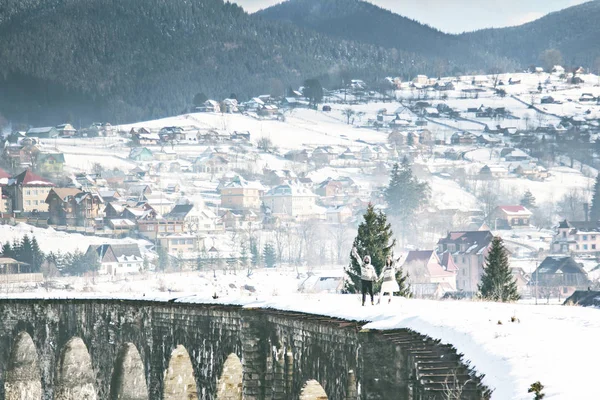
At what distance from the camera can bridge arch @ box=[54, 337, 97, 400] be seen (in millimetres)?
48188

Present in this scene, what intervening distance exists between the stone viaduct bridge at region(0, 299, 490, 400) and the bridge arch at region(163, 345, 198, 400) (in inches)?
1.6

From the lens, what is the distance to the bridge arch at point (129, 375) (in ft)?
144

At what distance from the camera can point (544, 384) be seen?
1600 cm

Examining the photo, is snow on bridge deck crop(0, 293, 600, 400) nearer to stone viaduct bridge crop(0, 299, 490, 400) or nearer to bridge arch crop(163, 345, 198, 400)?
stone viaduct bridge crop(0, 299, 490, 400)

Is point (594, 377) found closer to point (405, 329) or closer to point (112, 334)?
point (405, 329)

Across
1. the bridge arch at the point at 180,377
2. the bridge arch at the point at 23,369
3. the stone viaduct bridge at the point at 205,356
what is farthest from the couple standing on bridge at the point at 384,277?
the bridge arch at the point at 23,369

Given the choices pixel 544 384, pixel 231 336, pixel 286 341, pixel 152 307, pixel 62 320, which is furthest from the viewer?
pixel 62 320

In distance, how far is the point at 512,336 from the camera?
65.5 feet

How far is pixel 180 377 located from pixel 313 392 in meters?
13.4

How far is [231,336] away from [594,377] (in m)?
Result: 19.1

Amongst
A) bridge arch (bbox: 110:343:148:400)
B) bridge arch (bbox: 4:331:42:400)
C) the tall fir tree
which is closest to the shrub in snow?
bridge arch (bbox: 110:343:148:400)

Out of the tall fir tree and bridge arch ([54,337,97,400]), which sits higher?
the tall fir tree

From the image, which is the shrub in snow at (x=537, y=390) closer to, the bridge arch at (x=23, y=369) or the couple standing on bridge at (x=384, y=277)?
the couple standing on bridge at (x=384, y=277)

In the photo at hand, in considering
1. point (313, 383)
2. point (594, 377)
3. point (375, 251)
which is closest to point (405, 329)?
point (313, 383)
